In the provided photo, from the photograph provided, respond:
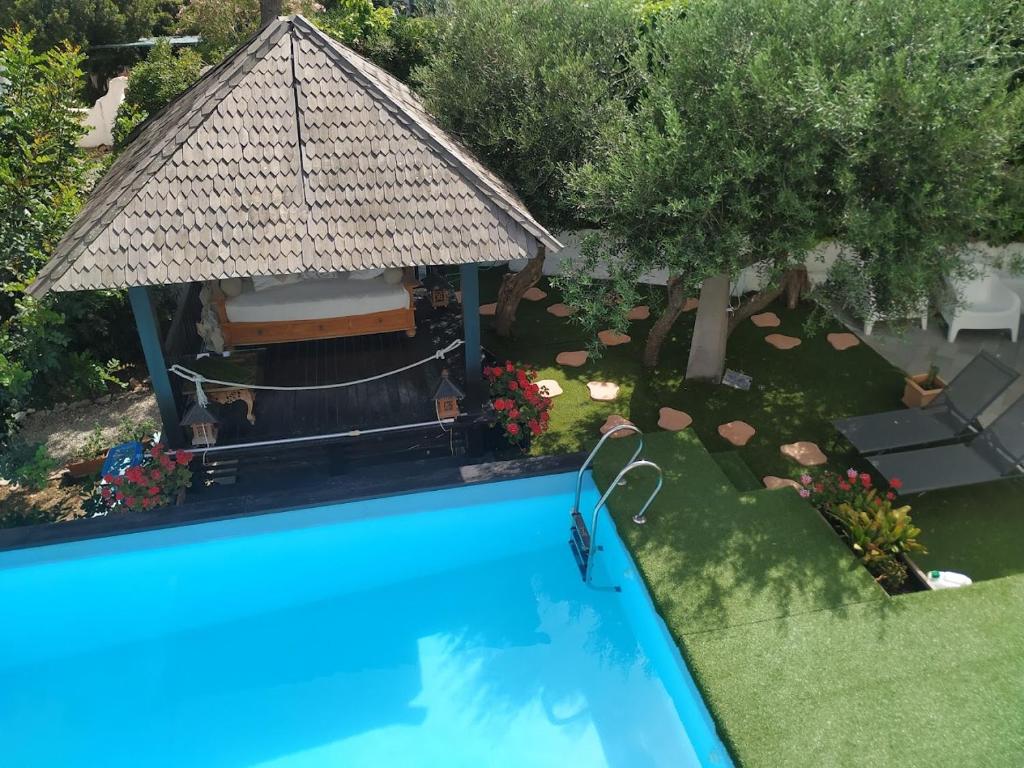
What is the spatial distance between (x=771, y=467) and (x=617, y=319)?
3066 millimetres

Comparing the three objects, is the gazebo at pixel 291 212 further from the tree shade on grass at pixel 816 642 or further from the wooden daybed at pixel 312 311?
the tree shade on grass at pixel 816 642

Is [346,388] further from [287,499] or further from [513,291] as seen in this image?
[513,291]

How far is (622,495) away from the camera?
910cm

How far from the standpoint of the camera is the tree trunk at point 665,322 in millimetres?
11406

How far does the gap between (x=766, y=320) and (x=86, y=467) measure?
38.2 feet

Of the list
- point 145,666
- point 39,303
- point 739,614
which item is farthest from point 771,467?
point 39,303

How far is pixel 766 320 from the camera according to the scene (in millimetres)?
13977

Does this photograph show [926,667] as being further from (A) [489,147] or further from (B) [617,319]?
(A) [489,147]

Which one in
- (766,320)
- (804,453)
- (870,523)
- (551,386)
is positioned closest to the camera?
(870,523)

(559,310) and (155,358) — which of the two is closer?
(155,358)

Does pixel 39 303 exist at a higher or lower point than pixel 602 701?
higher

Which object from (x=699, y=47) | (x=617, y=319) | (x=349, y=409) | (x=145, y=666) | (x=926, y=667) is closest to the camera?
(x=926, y=667)

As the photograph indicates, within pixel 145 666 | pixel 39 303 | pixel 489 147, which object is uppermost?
pixel 489 147

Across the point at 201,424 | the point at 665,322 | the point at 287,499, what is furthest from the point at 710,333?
the point at 201,424
